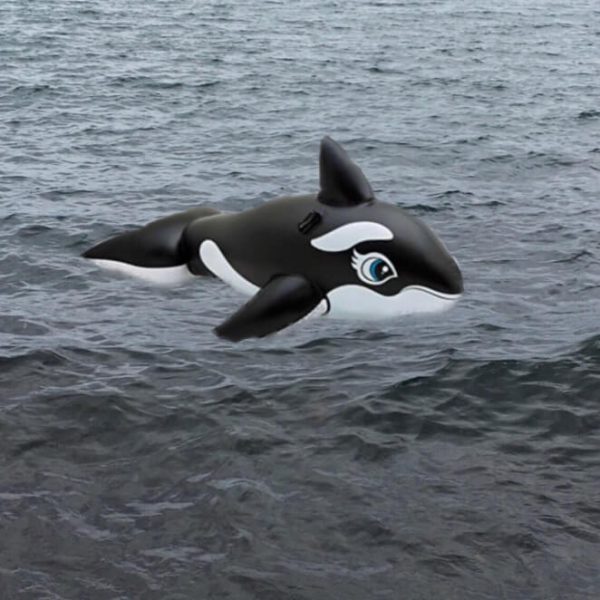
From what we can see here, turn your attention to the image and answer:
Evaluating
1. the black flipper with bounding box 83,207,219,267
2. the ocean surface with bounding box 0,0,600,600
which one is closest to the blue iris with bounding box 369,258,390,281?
the ocean surface with bounding box 0,0,600,600

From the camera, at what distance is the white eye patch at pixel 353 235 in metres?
11.4

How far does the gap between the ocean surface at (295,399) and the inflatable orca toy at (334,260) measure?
624 mm

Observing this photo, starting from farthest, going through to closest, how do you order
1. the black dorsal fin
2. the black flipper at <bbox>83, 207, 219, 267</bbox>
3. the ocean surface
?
the black flipper at <bbox>83, 207, 219, 267</bbox> < the black dorsal fin < the ocean surface

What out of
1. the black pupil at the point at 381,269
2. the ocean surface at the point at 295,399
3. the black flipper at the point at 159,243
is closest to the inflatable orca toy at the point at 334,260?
the black pupil at the point at 381,269

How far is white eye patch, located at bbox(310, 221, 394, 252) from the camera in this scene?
37.4 feet

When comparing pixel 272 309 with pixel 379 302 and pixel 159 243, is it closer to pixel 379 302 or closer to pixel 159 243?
pixel 379 302

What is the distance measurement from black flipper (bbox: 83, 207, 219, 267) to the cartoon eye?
2337 mm

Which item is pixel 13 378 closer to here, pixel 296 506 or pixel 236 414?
pixel 236 414

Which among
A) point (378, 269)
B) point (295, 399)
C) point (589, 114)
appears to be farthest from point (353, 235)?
point (589, 114)

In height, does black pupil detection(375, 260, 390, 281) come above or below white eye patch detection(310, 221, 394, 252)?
below

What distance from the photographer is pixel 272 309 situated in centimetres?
1122

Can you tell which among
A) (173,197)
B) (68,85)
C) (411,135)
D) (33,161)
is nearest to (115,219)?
(173,197)

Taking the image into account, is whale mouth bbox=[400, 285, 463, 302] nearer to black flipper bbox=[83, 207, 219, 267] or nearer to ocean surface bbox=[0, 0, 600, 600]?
ocean surface bbox=[0, 0, 600, 600]

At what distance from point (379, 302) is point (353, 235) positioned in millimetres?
786
